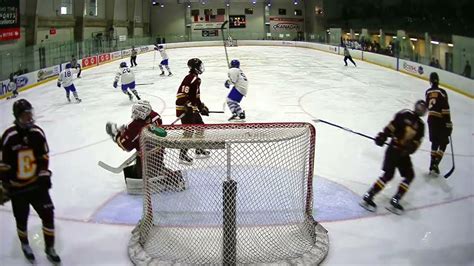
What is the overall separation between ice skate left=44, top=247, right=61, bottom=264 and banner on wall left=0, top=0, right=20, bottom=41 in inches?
556

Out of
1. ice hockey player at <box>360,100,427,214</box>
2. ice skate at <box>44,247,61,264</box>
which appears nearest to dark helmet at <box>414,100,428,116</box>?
ice hockey player at <box>360,100,427,214</box>

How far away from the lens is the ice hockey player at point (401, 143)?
3.98 metres

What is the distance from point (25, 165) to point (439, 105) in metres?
4.32

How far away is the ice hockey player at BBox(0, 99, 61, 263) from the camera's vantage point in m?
2.98

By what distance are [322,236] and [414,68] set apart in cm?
1346

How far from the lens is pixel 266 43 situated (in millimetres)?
36000

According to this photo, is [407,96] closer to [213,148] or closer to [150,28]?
[213,148]

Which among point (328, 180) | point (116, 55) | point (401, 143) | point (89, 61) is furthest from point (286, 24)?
point (401, 143)

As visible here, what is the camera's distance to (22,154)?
3.02 metres

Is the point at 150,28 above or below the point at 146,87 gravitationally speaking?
above

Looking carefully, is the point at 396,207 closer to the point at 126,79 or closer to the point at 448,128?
the point at 448,128

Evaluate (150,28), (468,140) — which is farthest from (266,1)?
Answer: (468,140)

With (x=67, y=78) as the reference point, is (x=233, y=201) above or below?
below

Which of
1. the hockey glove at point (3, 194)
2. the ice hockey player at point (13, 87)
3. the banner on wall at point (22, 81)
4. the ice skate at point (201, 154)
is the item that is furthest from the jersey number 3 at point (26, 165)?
the banner on wall at point (22, 81)
